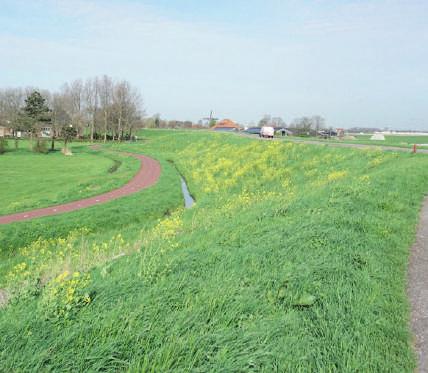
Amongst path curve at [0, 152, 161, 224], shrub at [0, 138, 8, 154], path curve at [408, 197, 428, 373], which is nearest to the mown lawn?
path curve at [0, 152, 161, 224]

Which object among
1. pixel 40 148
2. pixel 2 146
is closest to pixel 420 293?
pixel 2 146

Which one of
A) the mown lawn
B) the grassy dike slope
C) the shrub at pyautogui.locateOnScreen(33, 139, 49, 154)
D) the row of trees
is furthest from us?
the row of trees

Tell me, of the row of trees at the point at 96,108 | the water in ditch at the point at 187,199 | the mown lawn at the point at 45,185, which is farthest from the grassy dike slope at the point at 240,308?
the row of trees at the point at 96,108

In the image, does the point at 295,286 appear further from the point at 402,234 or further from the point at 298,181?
the point at 298,181

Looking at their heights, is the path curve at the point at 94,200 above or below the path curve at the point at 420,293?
below

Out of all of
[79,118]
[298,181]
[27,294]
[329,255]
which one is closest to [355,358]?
[329,255]

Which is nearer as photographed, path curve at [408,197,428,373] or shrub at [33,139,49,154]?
path curve at [408,197,428,373]

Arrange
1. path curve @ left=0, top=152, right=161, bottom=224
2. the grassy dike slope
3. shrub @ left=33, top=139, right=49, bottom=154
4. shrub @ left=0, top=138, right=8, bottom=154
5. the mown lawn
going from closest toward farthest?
the grassy dike slope → path curve @ left=0, top=152, right=161, bottom=224 → the mown lawn → shrub @ left=0, top=138, right=8, bottom=154 → shrub @ left=33, top=139, right=49, bottom=154

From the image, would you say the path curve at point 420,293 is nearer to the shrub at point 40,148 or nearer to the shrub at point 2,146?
the shrub at point 2,146

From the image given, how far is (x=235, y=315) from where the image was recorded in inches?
140

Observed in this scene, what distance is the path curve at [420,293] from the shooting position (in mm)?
3490

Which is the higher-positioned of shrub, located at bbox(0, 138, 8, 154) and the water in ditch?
shrub, located at bbox(0, 138, 8, 154)

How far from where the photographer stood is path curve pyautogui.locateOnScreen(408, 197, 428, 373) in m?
3.49

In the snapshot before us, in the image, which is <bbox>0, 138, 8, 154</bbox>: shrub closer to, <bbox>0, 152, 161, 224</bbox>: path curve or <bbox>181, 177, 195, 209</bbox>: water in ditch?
<bbox>0, 152, 161, 224</bbox>: path curve
